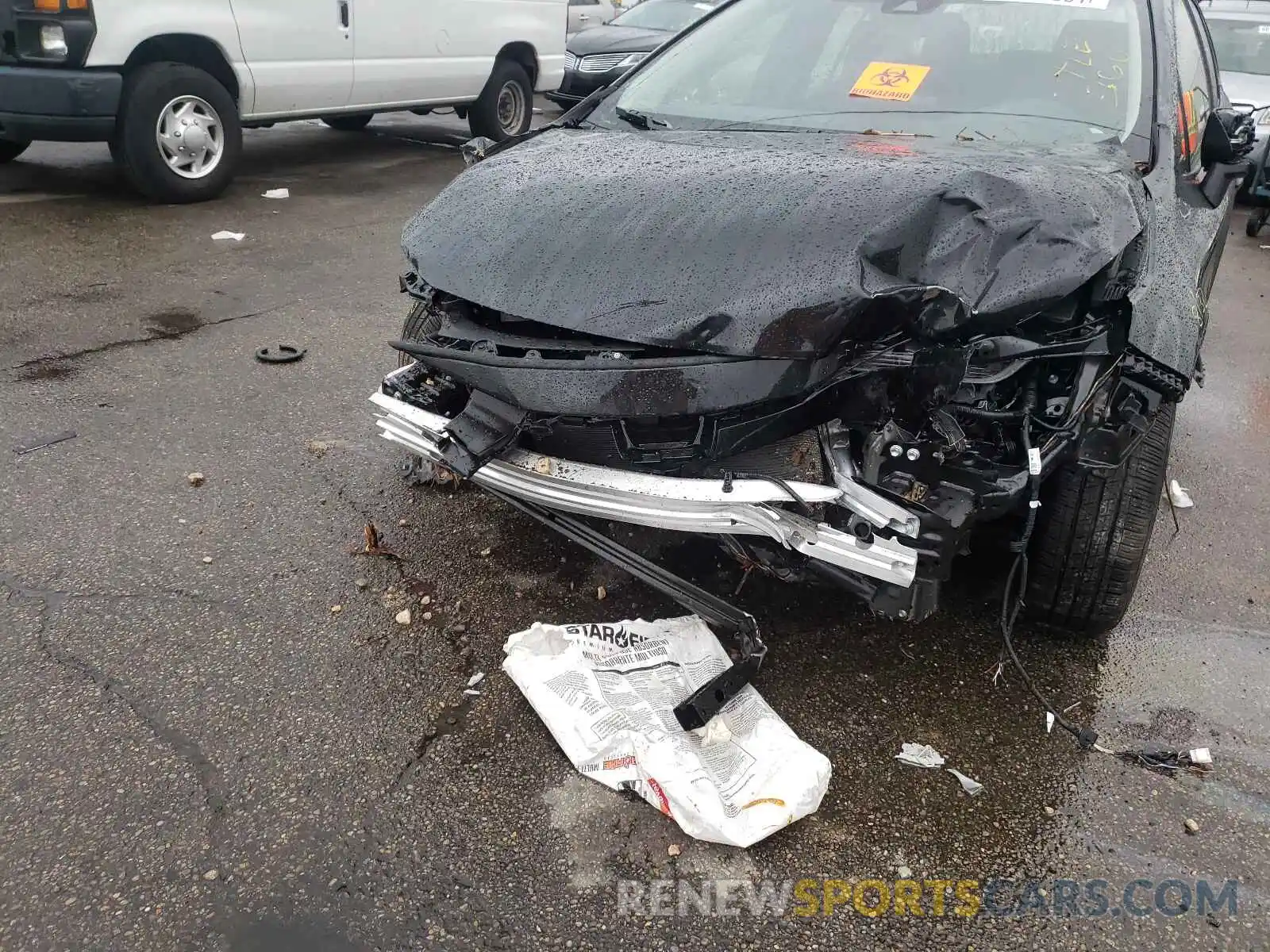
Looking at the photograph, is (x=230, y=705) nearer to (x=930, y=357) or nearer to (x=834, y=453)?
(x=834, y=453)

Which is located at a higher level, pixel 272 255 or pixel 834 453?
pixel 834 453

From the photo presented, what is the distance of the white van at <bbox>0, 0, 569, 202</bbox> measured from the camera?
5258mm

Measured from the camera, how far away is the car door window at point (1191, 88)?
2844mm

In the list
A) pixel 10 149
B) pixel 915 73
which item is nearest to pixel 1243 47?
pixel 915 73

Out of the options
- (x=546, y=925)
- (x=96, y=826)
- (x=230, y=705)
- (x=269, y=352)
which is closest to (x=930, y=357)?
(x=546, y=925)

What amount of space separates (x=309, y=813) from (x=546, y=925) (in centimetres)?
59

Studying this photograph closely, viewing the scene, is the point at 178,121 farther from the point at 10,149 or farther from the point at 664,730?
the point at 664,730

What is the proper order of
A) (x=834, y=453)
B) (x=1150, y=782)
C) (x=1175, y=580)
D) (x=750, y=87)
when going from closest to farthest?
(x=834, y=453), (x=1150, y=782), (x=1175, y=580), (x=750, y=87)

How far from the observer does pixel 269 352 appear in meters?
4.20

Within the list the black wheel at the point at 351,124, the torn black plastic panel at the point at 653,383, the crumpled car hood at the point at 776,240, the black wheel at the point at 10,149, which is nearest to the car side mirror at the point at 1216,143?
the crumpled car hood at the point at 776,240

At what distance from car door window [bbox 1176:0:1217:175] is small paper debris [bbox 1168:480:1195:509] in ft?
3.85

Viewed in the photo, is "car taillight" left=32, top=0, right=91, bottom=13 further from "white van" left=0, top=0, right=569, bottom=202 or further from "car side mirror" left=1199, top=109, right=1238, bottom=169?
"car side mirror" left=1199, top=109, right=1238, bottom=169

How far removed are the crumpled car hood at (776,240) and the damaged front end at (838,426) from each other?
6 centimetres

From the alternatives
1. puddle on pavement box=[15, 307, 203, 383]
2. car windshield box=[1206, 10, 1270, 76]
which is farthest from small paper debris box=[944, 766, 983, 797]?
car windshield box=[1206, 10, 1270, 76]
